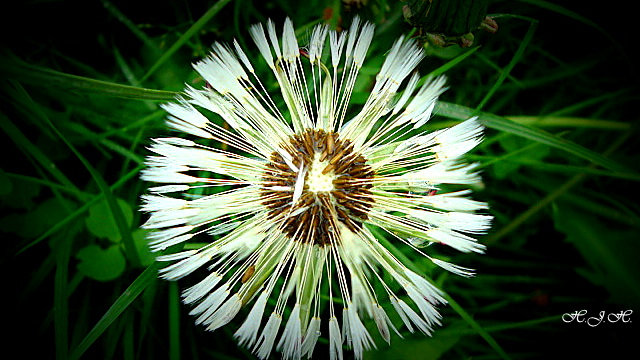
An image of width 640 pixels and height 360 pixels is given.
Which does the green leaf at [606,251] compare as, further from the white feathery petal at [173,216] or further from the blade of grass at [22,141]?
the blade of grass at [22,141]

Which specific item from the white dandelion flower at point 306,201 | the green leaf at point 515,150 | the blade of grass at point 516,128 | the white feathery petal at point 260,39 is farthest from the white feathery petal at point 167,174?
the green leaf at point 515,150

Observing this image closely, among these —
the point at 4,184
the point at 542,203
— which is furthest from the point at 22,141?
the point at 542,203

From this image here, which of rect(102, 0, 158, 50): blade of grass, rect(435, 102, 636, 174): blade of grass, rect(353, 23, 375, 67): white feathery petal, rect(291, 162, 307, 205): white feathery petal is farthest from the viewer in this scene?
rect(102, 0, 158, 50): blade of grass

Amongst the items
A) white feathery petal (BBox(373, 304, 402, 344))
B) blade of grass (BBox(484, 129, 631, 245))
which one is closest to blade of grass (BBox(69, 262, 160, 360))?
white feathery petal (BBox(373, 304, 402, 344))

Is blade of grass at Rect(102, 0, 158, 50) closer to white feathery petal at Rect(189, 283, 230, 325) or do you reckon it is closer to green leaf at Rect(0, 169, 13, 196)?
green leaf at Rect(0, 169, 13, 196)

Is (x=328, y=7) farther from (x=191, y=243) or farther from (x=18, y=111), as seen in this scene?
(x=18, y=111)

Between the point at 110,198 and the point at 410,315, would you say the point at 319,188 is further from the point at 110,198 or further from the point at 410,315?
the point at 110,198
